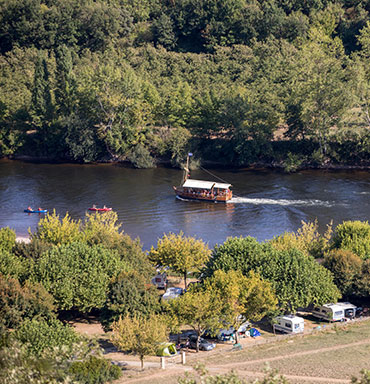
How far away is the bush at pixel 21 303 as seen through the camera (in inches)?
2047

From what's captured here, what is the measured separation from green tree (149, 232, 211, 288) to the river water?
12199mm

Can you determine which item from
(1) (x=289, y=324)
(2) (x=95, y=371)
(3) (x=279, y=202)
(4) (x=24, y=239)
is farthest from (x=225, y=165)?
(2) (x=95, y=371)

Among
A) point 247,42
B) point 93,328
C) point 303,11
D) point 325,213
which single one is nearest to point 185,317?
point 93,328

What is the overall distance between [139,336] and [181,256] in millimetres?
15687

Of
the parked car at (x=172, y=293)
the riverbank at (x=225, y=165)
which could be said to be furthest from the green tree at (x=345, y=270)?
the riverbank at (x=225, y=165)

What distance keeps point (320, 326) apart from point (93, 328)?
1850cm

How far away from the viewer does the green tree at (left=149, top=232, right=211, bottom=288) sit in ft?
206

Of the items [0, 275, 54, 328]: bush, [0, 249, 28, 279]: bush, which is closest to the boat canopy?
[0, 249, 28, 279]: bush

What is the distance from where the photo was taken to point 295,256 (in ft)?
194

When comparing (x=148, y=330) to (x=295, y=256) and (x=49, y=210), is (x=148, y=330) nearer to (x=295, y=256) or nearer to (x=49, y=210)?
(x=295, y=256)

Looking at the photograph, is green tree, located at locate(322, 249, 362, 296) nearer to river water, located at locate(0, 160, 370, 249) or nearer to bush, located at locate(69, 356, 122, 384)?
river water, located at locate(0, 160, 370, 249)

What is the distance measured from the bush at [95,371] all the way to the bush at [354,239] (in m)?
28.6

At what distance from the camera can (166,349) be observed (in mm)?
50219

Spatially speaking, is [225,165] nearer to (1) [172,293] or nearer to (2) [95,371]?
(1) [172,293]
